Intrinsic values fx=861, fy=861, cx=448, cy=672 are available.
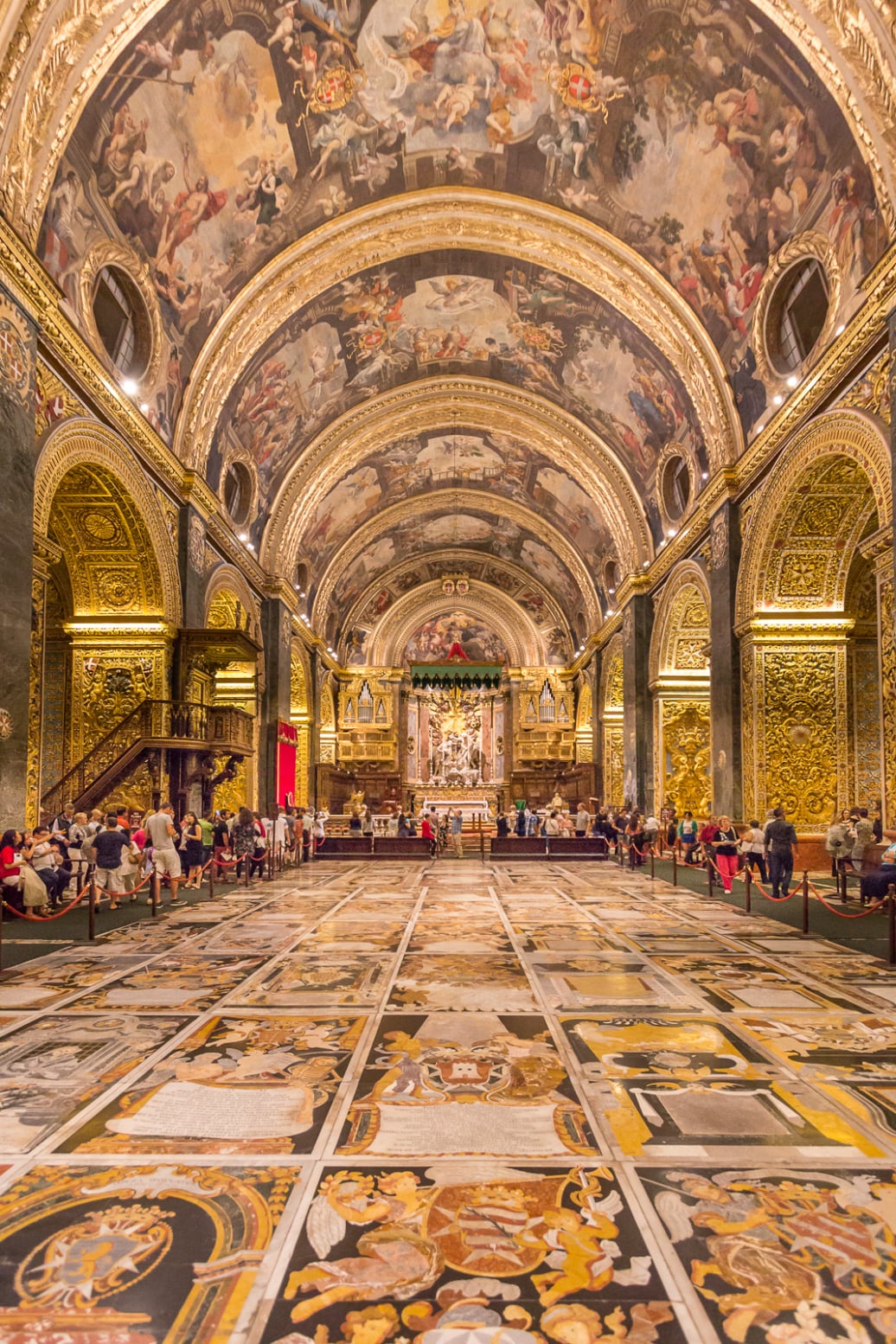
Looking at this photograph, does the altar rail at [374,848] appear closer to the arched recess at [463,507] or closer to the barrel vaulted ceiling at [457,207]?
the barrel vaulted ceiling at [457,207]

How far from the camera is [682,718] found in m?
21.8

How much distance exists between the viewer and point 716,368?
1623cm

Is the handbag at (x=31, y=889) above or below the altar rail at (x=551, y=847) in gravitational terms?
above

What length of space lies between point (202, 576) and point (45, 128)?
8618 mm

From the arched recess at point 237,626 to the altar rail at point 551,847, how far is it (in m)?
7.34

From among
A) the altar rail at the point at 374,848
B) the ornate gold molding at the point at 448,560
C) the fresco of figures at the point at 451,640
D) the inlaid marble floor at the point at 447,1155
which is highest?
the ornate gold molding at the point at 448,560

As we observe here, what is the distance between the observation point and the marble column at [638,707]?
73.8 ft

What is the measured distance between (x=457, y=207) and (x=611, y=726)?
17.5m

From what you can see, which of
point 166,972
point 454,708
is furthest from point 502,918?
point 454,708

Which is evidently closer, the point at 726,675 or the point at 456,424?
the point at 726,675

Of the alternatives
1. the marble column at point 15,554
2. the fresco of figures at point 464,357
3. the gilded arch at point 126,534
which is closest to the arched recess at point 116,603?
the gilded arch at point 126,534

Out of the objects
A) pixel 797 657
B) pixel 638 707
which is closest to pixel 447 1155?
pixel 797 657

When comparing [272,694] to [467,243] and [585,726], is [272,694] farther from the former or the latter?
[585,726]

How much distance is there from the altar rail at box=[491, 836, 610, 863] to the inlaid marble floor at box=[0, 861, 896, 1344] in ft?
48.9
